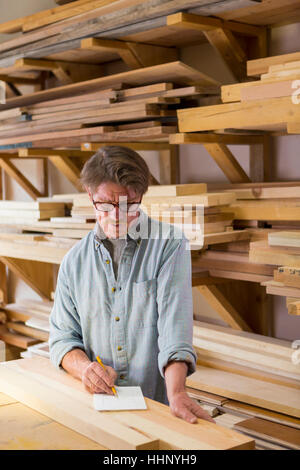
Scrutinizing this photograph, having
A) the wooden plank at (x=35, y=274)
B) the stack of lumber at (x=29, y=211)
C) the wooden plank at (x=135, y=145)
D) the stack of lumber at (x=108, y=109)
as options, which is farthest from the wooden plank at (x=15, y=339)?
the wooden plank at (x=135, y=145)

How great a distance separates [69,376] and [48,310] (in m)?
2.30

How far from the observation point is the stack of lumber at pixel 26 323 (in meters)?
4.30

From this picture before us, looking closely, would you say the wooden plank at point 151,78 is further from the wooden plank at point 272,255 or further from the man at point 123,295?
the man at point 123,295

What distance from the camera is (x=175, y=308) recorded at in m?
2.06

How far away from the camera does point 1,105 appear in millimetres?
4230

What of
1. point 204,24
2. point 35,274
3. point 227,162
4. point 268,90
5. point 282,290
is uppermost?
point 204,24

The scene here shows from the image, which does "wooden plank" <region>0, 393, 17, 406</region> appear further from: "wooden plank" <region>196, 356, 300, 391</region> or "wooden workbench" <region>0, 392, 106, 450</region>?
"wooden plank" <region>196, 356, 300, 391</region>

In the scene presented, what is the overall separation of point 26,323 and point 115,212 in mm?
2446

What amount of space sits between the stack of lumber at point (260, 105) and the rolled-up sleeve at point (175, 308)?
693 mm

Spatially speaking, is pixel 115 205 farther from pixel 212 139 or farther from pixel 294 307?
pixel 212 139

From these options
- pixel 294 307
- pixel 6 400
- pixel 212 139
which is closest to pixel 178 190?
pixel 212 139

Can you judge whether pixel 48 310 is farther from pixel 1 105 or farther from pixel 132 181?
pixel 132 181

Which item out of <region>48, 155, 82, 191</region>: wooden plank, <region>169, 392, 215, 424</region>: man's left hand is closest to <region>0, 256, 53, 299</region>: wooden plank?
<region>48, 155, 82, 191</region>: wooden plank
